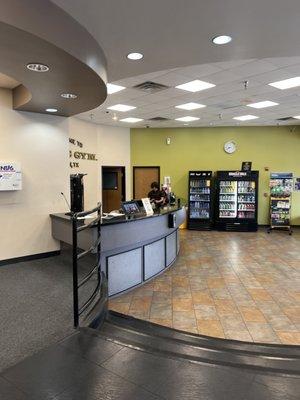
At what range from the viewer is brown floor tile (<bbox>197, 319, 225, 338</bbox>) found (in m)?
3.29

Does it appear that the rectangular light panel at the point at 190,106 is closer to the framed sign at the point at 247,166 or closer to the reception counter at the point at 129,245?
the reception counter at the point at 129,245

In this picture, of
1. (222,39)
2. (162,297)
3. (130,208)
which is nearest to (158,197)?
(130,208)

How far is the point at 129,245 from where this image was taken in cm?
448

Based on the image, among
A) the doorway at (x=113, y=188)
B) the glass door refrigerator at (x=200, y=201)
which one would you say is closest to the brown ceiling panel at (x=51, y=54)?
the doorway at (x=113, y=188)

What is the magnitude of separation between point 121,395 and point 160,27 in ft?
9.36

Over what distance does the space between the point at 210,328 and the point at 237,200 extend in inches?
270

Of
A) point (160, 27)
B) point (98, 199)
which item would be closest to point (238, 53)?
point (160, 27)

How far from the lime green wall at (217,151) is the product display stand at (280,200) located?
470mm

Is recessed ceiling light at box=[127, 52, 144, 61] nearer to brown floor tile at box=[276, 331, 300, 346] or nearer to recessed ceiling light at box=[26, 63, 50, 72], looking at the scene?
recessed ceiling light at box=[26, 63, 50, 72]

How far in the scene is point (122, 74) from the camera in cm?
375

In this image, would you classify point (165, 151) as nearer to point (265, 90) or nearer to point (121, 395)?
Answer: point (265, 90)

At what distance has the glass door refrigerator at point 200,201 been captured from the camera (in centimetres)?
980

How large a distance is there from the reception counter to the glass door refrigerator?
438 centimetres

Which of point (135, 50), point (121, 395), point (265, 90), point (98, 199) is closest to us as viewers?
point (121, 395)
